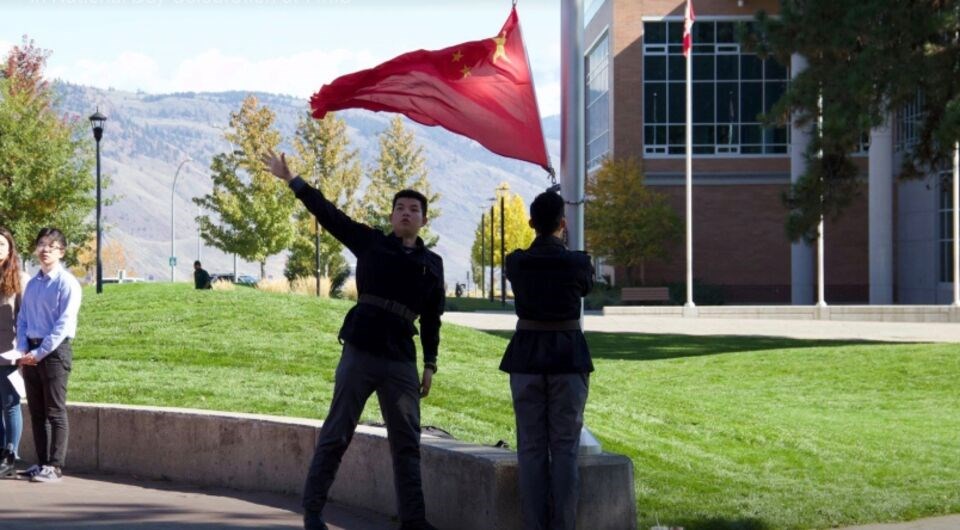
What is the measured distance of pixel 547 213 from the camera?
26.1 ft

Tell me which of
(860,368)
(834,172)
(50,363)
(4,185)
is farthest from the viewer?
(4,185)

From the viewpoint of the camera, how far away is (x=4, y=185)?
48.8m

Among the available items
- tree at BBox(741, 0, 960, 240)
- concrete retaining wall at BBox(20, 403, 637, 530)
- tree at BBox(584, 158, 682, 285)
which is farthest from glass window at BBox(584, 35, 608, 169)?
concrete retaining wall at BBox(20, 403, 637, 530)

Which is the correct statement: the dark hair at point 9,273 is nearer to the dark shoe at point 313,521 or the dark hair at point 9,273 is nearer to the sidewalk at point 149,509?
the sidewalk at point 149,509

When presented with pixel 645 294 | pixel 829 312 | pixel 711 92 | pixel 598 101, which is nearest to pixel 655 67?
pixel 711 92

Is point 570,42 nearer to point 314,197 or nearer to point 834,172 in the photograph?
point 314,197

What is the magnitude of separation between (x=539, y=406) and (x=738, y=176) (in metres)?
62.3

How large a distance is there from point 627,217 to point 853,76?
119 feet

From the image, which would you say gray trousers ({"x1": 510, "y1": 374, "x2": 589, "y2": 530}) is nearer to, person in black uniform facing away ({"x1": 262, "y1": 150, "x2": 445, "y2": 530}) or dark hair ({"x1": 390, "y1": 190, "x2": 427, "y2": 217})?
person in black uniform facing away ({"x1": 262, "y1": 150, "x2": 445, "y2": 530})

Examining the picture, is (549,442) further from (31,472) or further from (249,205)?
(249,205)

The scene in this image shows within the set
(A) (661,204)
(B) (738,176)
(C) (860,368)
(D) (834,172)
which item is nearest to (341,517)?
(C) (860,368)

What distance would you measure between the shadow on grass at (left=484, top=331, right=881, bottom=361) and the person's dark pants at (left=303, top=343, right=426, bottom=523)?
69.5ft

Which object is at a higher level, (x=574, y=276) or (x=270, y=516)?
(x=574, y=276)

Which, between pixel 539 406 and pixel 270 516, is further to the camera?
pixel 270 516
